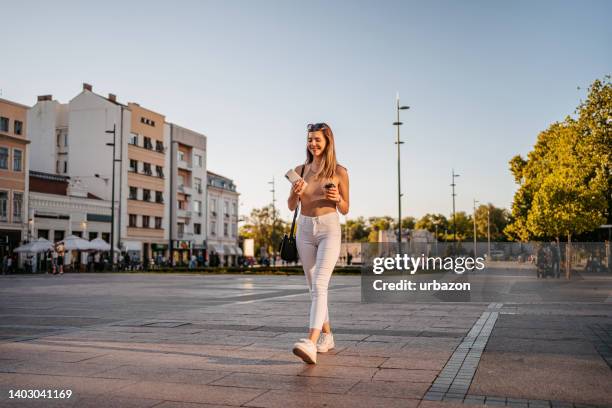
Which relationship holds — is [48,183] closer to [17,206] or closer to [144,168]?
[17,206]

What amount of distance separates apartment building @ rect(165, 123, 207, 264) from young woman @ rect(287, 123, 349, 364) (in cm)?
6812

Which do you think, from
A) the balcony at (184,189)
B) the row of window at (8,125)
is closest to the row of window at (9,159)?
the row of window at (8,125)

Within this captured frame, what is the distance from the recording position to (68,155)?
65312mm

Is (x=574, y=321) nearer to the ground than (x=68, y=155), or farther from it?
nearer to the ground

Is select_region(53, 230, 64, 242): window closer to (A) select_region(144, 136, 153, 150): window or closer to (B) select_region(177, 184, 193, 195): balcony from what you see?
(A) select_region(144, 136, 153, 150): window

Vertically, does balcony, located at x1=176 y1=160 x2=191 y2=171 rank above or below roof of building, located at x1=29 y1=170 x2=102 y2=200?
Answer: above

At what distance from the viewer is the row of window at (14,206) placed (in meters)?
48.8

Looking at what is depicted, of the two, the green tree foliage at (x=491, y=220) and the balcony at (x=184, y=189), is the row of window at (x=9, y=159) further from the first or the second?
the green tree foliage at (x=491, y=220)

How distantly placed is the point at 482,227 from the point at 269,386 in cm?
12939

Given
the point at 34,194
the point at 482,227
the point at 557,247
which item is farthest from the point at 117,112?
the point at 482,227

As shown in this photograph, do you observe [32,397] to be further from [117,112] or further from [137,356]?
[117,112]

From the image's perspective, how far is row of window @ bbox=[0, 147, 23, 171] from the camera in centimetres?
4972

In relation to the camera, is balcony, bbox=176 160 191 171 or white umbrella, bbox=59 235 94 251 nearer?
white umbrella, bbox=59 235 94 251

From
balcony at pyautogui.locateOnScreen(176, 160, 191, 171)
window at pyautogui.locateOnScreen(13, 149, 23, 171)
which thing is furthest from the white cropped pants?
balcony at pyautogui.locateOnScreen(176, 160, 191, 171)
